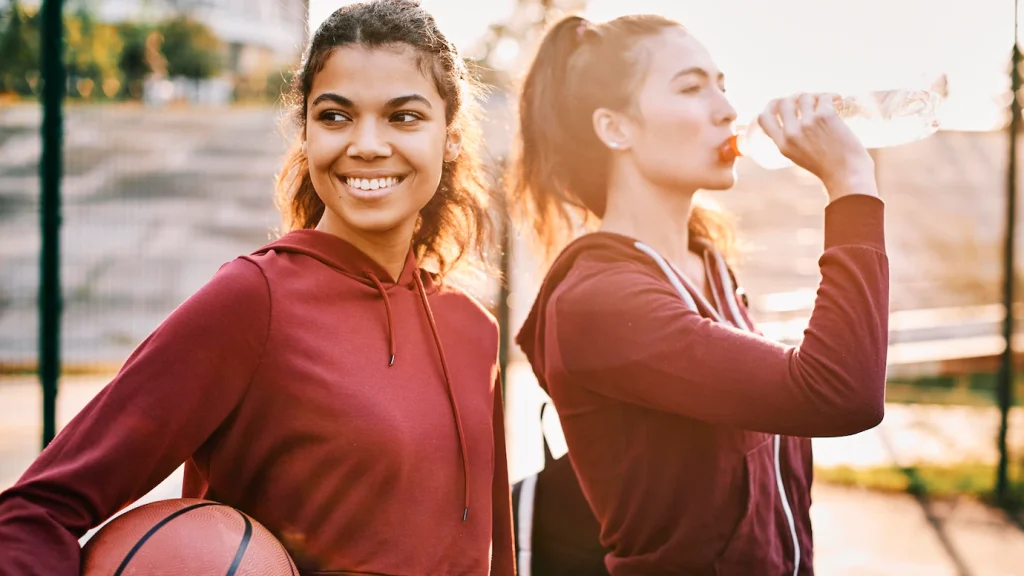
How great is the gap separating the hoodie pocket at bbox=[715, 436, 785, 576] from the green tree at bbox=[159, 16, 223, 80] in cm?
2790

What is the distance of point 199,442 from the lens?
4.93 ft

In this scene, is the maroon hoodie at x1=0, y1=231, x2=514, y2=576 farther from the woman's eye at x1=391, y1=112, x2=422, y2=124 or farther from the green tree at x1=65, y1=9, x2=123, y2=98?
the green tree at x1=65, y1=9, x2=123, y2=98

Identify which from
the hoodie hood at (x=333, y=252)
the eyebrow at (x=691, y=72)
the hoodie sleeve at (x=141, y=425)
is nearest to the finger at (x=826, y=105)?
the eyebrow at (x=691, y=72)

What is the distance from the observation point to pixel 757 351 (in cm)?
174

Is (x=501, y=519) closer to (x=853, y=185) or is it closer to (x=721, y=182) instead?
(x=721, y=182)

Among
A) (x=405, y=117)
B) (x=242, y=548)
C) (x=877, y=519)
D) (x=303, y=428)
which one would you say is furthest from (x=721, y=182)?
(x=877, y=519)

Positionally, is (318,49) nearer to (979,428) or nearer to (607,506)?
(607,506)

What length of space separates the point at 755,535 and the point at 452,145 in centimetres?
99

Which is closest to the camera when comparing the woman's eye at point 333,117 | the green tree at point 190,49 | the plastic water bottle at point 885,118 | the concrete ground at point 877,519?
the woman's eye at point 333,117

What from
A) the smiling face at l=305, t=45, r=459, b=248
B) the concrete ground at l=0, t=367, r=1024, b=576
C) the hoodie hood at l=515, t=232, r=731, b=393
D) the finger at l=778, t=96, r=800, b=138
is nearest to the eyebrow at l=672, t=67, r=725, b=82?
the finger at l=778, t=96, r=800, b=138

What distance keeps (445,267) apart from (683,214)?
56 cm

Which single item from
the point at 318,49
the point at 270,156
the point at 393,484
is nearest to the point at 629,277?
the point at 393,484

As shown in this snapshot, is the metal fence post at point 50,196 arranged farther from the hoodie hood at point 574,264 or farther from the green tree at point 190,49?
the green tree at point 190,49

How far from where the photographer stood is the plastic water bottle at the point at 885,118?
7.88ft
